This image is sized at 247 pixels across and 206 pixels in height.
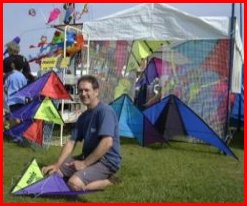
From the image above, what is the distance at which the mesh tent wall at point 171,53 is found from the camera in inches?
304

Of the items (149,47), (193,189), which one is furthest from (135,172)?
(149,47)

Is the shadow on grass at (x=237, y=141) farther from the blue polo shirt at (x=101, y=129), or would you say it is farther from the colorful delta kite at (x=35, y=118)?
the blue polo shirt at (x=101, y=129)

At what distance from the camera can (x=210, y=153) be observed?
289 inches

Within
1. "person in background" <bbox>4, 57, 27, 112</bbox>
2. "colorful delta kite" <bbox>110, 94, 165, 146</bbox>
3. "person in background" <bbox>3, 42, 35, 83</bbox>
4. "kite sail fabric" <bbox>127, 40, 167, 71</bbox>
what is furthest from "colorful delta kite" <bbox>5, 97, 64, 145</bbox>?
"kite sail fabric" <bbox>127, 40, 167, 71</bbox>

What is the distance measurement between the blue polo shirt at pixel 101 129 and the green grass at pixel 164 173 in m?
0.33

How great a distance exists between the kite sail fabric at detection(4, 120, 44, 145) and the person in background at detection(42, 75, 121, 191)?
2.45 metres

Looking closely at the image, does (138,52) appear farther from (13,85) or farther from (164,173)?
(164,173)

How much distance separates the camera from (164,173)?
18.6 feet

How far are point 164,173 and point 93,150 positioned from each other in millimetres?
1399

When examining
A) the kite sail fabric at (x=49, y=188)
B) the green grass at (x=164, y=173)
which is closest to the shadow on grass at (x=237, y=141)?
the green grass at (x=164, y=173)

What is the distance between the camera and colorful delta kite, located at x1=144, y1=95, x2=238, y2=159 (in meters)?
7.39

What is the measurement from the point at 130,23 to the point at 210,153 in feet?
8.73

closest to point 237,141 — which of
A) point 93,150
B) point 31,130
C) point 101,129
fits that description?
point 31,130

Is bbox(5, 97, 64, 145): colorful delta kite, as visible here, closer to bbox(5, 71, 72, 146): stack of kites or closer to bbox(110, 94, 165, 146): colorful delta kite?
bbox(5, 71, 72, 146): stack of kites
